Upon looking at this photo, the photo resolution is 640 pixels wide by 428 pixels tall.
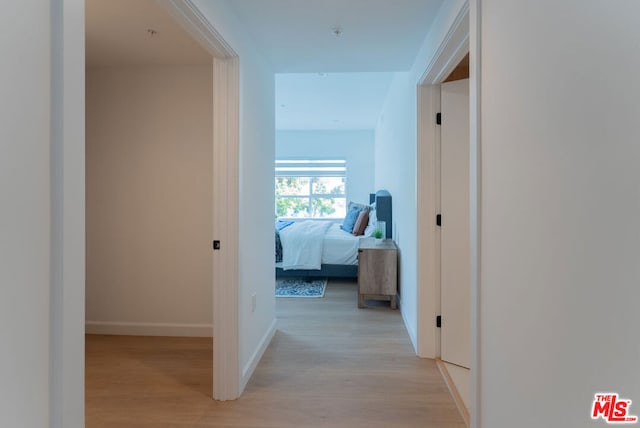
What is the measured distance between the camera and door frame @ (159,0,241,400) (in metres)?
2.28

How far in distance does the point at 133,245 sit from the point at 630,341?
11.6 feet

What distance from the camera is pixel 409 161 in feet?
11.0

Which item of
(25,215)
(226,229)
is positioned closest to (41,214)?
(25,215)

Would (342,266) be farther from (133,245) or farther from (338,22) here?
(338,22)

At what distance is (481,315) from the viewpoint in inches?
58.6

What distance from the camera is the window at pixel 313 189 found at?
828 cm

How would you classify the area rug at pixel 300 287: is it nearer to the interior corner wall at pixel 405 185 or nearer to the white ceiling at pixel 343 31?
the interior corner wall at pixel 405 185

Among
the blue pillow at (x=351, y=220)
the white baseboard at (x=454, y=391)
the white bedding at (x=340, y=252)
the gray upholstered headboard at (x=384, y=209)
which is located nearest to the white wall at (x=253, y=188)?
the white baseboard at (x=454, y=391)

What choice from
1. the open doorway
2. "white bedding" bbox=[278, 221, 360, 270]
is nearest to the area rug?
"white bedding" bbox=[278, 221, 360, 270]

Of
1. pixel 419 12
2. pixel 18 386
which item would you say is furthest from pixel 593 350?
pixel 419 12

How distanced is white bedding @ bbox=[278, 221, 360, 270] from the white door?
2.43 m

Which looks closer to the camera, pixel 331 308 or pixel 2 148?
pixel 2 148

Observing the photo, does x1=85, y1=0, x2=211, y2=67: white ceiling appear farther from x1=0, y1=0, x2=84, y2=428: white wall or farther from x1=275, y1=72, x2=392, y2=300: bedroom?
x1=275, y1=72, x2=392, y2=300: bedroom

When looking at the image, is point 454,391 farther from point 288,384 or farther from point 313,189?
point 313,189
